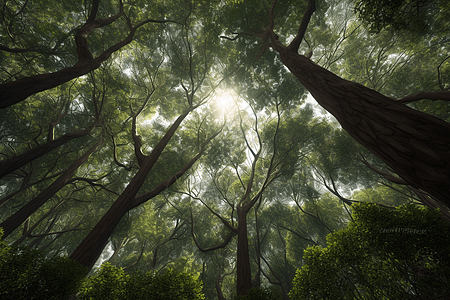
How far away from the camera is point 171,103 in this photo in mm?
12242

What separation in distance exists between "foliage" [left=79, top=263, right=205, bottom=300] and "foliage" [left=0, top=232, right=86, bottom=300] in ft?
1.11

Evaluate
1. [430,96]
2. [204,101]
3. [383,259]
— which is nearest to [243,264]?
[383,259]

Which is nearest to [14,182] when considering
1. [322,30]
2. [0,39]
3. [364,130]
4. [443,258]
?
[0,39]

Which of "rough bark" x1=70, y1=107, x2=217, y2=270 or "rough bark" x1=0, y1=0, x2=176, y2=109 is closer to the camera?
"rough bark" x1=0, y1=0, x2=176, y2=109

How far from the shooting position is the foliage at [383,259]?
308cm

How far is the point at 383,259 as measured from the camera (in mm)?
3482

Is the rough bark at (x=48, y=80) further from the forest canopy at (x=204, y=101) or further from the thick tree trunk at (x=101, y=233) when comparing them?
the thick tree trunk at (x=101, y=233)

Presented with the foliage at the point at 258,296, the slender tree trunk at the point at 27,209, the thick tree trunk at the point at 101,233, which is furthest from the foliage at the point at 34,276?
the slender tree trunk at the point at 27,209

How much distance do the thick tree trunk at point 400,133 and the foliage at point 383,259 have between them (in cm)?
243

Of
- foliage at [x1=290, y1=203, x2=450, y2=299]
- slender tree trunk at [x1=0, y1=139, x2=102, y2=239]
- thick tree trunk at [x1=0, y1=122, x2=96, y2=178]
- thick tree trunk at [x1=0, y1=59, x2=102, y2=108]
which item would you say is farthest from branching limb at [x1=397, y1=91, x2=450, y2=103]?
slender tree trunk at [x1=0, y1=139, x2=102, y2=239]

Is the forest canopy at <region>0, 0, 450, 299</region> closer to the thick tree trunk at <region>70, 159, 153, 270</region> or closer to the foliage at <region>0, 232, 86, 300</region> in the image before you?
the thick tree trunk at <region>70, 159, 153, 270</region>

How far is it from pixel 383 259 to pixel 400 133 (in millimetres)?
3374

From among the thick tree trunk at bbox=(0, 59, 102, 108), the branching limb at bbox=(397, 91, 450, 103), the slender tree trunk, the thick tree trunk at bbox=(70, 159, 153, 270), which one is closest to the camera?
the branching limb at bbox=(397, 91, 450, 103)

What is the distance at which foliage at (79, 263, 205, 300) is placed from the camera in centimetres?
317
